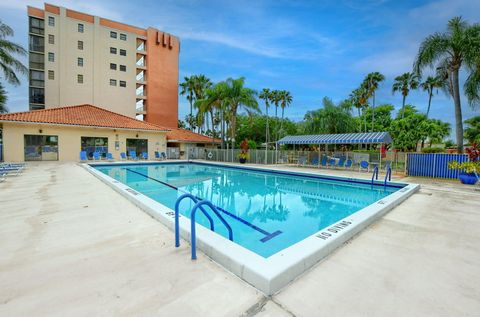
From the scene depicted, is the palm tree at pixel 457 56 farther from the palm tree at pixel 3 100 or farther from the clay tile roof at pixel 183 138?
the palm tree at pixel 3 100

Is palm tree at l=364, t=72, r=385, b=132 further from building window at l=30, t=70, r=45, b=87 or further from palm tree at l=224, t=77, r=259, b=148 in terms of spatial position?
building window at l=30, t=70, r=45, b=87

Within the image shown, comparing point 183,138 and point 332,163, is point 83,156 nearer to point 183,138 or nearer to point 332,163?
point 183,138

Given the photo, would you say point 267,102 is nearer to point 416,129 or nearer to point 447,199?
point 416,129

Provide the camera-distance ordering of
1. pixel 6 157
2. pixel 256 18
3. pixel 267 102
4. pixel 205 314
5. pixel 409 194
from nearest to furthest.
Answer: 1. pixel 205 314
2. pixel 409 194
3. pixel 256 18
4. pixel 6 157
5. pixel 267 102

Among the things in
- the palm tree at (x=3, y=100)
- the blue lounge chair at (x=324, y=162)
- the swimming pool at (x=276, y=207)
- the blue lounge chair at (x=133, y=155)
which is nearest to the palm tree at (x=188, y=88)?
the blue lounge chair at (x=133, y=155)

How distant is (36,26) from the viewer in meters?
29.6

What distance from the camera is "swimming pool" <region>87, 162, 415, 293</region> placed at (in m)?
3.66

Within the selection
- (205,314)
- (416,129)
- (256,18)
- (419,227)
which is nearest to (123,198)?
(205,314)

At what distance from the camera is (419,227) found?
15.1 ft

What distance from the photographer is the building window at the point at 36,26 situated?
29.4 metres

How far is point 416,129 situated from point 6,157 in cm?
4111

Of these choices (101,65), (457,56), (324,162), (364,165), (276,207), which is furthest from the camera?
(101,65)

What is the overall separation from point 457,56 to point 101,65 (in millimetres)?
35659

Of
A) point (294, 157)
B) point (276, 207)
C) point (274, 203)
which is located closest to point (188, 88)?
point (294, 157)
